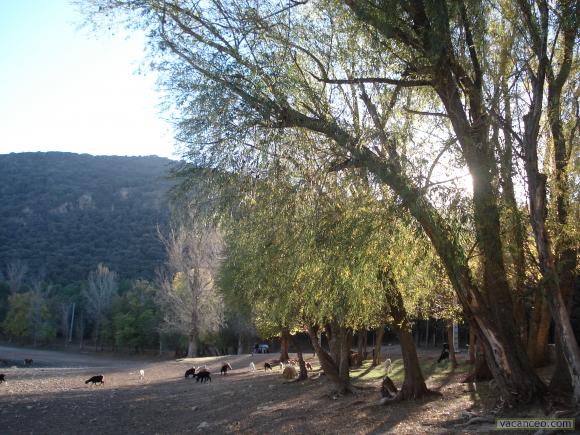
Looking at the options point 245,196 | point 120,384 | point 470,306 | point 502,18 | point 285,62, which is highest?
point 502,18

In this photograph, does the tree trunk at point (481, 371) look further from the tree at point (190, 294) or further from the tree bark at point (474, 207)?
the tree at point (190, 294)

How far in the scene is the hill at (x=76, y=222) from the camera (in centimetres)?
7725

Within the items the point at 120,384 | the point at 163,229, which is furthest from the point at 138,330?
the point at 120,384

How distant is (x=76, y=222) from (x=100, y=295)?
23.2 m

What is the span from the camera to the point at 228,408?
1773cm

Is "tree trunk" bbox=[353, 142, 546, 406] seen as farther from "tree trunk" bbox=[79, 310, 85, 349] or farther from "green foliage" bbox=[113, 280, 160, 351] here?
"tree trunk" bbox=[79, 310, 85, 349]

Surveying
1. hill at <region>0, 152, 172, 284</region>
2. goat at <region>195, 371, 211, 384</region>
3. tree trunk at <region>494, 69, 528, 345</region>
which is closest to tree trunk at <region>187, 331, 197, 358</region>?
goat at <region>195, 371, 211, 384</region>

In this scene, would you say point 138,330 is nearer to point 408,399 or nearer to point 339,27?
point 408,399

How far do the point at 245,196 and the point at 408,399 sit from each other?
804 centimetres

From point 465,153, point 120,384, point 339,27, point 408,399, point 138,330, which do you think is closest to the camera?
point 465,153

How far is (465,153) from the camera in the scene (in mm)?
8688

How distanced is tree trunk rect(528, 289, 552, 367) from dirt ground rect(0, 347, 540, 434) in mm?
2078

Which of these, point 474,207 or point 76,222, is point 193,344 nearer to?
point 474,207

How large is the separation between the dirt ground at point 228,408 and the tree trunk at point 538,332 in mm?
2078
